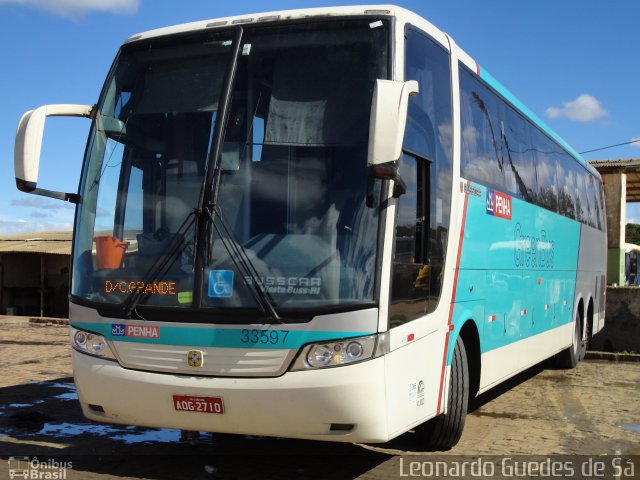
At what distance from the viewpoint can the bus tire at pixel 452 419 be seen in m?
6.73

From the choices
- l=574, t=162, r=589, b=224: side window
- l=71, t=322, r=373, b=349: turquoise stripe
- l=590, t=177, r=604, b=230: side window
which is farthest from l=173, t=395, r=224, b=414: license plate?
l=590, t=177, r=604, b=230: side window

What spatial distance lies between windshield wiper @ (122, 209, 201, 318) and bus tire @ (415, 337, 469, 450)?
109 inches

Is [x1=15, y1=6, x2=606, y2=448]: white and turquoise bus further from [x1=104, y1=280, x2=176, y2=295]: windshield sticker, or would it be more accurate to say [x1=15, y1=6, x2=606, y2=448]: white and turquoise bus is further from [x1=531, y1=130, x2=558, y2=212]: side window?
[x1=531, y1=130, x2=558, y2=212]: side window

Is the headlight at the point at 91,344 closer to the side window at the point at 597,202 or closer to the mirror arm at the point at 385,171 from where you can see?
the mirror arm at the point at 385,171

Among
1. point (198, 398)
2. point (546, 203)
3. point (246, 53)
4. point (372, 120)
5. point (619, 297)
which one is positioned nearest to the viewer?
point (372, 120)

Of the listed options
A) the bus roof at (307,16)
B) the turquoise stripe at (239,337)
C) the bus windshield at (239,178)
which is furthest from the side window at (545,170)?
the turquoise stripe at (239,337)

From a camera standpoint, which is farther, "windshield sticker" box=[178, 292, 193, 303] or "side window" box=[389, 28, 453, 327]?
"side window" box=[389, 28, 453, 327]

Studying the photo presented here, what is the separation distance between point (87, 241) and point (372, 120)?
8.31 ft

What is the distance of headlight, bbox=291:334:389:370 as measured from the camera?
511cm

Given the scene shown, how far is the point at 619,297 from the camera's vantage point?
56.6ft

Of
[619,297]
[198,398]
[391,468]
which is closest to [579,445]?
[391,468]

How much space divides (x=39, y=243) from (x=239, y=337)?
24.6 meters

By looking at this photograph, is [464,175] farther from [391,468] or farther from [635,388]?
[635,388]

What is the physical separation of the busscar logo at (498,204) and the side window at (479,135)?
99mm
